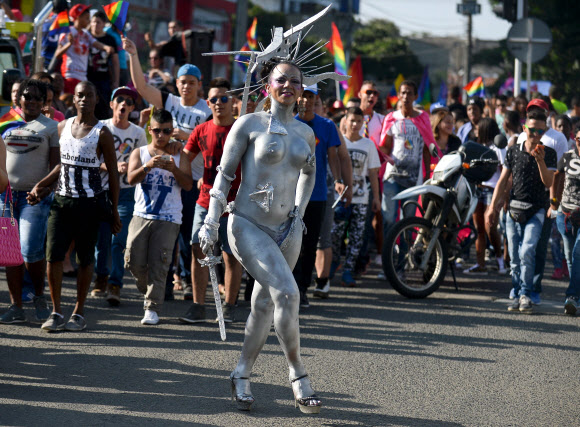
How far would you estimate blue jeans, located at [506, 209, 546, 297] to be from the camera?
952 cm

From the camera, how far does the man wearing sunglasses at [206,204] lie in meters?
8.16

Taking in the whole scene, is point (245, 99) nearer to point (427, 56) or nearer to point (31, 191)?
point (31, 191)

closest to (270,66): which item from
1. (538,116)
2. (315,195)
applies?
(315,195)

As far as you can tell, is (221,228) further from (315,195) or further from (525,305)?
(525,305)

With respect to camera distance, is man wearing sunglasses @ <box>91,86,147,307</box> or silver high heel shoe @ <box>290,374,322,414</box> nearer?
silver high heel shoe @ <box>290,374,322,414</box>

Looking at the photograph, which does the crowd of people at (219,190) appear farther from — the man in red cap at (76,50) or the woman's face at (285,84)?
the man in red cap at (76,50)

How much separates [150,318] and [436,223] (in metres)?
3.60

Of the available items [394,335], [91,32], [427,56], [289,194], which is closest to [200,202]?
[394,335]

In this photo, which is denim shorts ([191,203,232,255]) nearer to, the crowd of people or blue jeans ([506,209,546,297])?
the crowd of people

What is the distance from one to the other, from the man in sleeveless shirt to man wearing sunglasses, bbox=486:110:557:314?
162 inches

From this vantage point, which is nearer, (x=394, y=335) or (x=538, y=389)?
(x=538, y=389)

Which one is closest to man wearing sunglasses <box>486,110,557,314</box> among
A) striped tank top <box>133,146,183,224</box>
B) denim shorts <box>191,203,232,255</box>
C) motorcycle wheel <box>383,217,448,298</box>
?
motorcycle wheel <box>383,217,448,298</box>

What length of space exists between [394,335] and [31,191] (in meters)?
3.29

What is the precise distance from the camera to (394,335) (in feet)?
26.8
